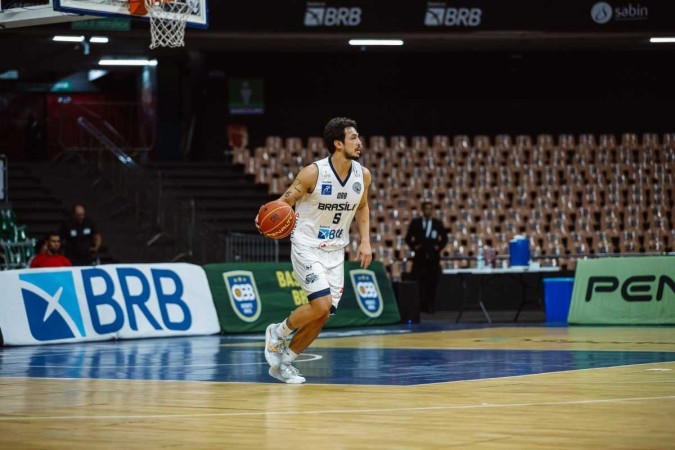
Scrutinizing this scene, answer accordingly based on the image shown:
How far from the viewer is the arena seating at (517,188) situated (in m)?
29.5

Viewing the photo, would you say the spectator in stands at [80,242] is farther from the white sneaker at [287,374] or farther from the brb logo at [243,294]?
the white sneaker at [287,374]

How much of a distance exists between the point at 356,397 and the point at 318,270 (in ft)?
6.26

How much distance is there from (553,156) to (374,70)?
597 cm

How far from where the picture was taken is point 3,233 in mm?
23734

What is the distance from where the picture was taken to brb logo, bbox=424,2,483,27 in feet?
97.3

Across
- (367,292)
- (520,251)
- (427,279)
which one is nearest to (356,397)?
(367,292)

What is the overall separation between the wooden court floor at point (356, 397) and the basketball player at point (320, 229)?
438 mm

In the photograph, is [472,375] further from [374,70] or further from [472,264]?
[374,70]

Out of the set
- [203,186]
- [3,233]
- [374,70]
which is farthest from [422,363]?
[374,70]

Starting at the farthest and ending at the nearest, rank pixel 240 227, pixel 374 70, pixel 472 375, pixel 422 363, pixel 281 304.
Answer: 1. pixel 374 70
2. pixel 240 227
3. pixel 281 304
4. pixel 422 363
5. pixel 472 375

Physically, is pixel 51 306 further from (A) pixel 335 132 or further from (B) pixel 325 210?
(A) pixel 335 132

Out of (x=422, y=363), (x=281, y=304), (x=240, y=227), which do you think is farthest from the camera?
(x=240, y=227)

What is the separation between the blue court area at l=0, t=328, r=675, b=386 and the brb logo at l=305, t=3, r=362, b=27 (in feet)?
47.5

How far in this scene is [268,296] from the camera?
19875 mm
